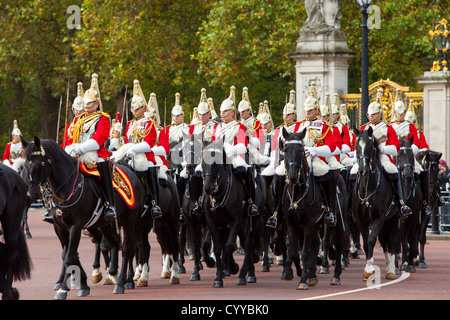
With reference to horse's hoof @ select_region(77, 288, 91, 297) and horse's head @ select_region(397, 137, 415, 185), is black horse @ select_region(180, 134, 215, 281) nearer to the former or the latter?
horse's hoof @ select_region(77, 288, 91, 297)

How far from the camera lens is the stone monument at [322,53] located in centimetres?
2522

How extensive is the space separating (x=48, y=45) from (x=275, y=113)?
32.0 feet

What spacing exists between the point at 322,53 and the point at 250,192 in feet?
40.1

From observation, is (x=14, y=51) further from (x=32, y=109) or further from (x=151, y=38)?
(x=32, y=109)

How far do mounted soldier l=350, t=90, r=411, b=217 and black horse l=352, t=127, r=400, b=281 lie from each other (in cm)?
10

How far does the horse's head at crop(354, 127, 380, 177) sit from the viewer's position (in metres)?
13.5

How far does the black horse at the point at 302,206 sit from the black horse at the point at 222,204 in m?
0.66

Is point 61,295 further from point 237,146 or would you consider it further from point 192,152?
point 192,152

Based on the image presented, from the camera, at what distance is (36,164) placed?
36.8 feet

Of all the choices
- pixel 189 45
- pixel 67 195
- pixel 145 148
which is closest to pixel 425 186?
pixel 145 148

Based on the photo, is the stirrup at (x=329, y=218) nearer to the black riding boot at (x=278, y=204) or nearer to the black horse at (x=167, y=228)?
the black riding boot at (x=278, y=204)

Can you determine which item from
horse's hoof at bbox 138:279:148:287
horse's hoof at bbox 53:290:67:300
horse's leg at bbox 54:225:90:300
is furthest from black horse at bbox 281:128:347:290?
horse's hoof at bbox 53:290:67:300

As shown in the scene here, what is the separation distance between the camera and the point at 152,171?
44.6ft

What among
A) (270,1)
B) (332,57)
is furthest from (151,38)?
(332,57)
